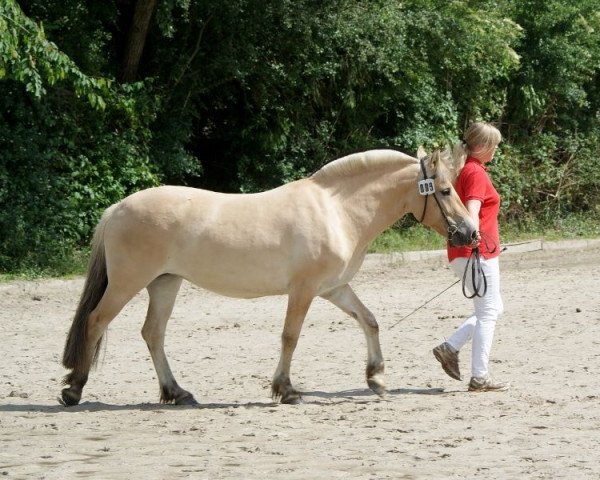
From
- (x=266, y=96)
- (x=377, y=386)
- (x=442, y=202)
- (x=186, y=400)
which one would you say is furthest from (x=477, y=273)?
(x=266, y=96)

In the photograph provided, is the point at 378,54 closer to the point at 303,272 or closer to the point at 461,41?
the point at 461,41

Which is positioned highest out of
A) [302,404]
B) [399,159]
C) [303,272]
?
[399,159]

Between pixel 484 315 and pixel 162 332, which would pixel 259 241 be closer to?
pixel 162 332

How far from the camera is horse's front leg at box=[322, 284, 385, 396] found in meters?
8.55

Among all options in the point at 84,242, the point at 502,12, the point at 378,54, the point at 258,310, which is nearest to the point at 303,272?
the point at 258,310

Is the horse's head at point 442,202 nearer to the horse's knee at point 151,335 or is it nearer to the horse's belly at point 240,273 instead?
the horse's belly at point 240,273

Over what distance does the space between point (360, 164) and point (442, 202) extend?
2.30ft

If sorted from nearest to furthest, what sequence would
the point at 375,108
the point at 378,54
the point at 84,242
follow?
the point at 84,242, the point at 378,54, the point at 375,108

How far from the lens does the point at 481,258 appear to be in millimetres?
8430

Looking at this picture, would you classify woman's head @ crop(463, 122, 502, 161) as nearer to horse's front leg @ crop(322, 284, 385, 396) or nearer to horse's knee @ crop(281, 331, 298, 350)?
horse's front leg @ crop(322, 284, 385, 396)

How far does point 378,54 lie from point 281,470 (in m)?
12.8

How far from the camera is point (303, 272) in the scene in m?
8.17

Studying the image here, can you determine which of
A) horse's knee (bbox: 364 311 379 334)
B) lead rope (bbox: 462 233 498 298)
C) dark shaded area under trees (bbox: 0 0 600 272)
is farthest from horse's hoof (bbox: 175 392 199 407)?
dark shaded area under trees (bbox: 0 0 600 272)

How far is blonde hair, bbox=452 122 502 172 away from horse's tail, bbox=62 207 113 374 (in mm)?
2685
